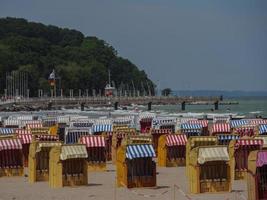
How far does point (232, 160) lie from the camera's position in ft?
79.5

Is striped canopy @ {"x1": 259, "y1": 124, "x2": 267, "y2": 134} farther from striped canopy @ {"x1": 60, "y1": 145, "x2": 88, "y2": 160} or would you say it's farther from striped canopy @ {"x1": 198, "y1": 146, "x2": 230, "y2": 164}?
striped canopy @ {"x1": 198, "y1": 146, "x2": 230, "y2": 164}

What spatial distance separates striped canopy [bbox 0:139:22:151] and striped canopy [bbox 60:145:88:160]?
4466 millimetres

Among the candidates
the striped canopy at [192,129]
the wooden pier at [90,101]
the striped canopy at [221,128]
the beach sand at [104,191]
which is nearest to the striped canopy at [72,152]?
the beach sand at [104,191]

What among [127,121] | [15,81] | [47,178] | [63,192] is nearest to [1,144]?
[47,178]

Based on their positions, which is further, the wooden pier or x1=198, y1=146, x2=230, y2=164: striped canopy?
the wooden pier

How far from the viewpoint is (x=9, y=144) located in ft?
91.9

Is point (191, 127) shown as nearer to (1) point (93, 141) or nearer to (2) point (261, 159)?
(1) point (93, 141)

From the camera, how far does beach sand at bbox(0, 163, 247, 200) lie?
2108 cm

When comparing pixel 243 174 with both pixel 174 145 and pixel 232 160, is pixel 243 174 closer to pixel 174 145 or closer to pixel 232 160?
pixel 232 160

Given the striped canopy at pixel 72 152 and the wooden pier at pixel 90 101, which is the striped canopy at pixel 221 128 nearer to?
the striped canopy at pixel 72 152

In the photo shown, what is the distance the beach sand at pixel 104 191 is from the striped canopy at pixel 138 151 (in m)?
0.97

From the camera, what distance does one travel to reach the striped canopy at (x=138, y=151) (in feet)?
75.8

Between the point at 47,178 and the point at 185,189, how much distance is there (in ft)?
18.1

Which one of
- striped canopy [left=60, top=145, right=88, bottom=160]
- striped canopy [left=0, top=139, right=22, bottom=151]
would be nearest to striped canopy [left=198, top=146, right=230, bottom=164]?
striped canopy [left=60, top=145, right=88, bottom=160]
